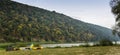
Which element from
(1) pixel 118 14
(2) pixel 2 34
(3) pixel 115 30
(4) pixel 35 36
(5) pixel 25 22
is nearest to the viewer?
(1) pixel 118 14

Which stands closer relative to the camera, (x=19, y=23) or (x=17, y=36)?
(x=17, y=36)

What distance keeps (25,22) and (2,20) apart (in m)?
17.8

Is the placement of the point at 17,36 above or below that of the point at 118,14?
below

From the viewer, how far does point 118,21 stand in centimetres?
7175

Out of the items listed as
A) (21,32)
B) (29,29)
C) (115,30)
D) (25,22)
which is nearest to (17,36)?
(21,32)

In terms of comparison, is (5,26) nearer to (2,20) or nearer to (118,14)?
(2,20)

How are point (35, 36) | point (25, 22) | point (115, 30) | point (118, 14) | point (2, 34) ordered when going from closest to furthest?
point (118, 14)
point (115, 30)
point (2, 34)
point (35, 36)
point (25, 22)

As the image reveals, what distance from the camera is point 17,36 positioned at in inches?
6718

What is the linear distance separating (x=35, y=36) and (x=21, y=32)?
13727mm

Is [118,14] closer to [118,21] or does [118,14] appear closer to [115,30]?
[118,21]

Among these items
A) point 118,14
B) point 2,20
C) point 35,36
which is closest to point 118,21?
point 118,14

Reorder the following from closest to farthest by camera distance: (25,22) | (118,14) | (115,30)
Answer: (118,14) → (115,30) → (25,22)

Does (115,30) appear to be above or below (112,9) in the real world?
below

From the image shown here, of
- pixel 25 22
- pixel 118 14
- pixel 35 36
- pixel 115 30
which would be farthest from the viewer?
pixel 25 22
